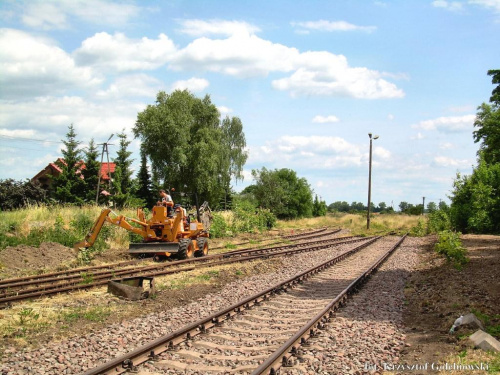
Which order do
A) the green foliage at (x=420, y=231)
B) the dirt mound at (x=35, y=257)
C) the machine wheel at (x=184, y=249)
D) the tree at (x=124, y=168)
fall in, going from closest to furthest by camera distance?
1. the dirt mound at (x=35, y=257)
2. the machine wheel at (x=184, y=249)
3. the green foliage at (x=420, y=231)
4. the tree at (x=124, y=168)

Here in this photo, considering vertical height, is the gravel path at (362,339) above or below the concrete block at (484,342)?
below

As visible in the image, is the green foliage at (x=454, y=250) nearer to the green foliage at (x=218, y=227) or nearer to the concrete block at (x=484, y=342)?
the concrete block at (x=484, y=342)

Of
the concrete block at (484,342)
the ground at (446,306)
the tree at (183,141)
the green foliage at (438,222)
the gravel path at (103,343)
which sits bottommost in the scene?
the gravel path at (103,343)

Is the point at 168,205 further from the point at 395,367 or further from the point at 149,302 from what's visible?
the point at 395,367

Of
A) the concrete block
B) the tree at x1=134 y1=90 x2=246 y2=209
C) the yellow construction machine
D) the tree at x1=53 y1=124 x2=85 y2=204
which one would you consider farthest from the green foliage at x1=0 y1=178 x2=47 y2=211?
the concrete block

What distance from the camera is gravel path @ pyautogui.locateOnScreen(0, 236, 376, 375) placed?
20.7 ft

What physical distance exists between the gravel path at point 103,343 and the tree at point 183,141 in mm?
40038

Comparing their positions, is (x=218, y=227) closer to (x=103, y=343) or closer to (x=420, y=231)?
(x=420, y=231)

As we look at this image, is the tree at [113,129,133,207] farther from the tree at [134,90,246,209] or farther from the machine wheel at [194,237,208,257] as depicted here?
the machine wheel at [194,237,208,257]

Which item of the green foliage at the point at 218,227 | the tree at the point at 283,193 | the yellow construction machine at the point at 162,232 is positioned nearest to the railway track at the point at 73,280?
the yellow construction machine at the point at 162,232

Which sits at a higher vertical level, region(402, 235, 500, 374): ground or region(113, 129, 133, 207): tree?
region(113, 129, 133, 207): tree

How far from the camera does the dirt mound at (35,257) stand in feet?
49.7

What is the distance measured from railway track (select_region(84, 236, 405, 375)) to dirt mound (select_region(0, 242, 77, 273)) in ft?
27.9

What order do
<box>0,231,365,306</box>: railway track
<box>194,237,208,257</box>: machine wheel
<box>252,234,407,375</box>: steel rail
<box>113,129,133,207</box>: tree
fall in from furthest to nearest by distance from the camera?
<box>113,129,133,207</box>: tree < <box>194,237,208,257</box>: machine wheel < <box>0,231,365,306</box>: railway track < <box>252,234,407,375</box>: steel rail
